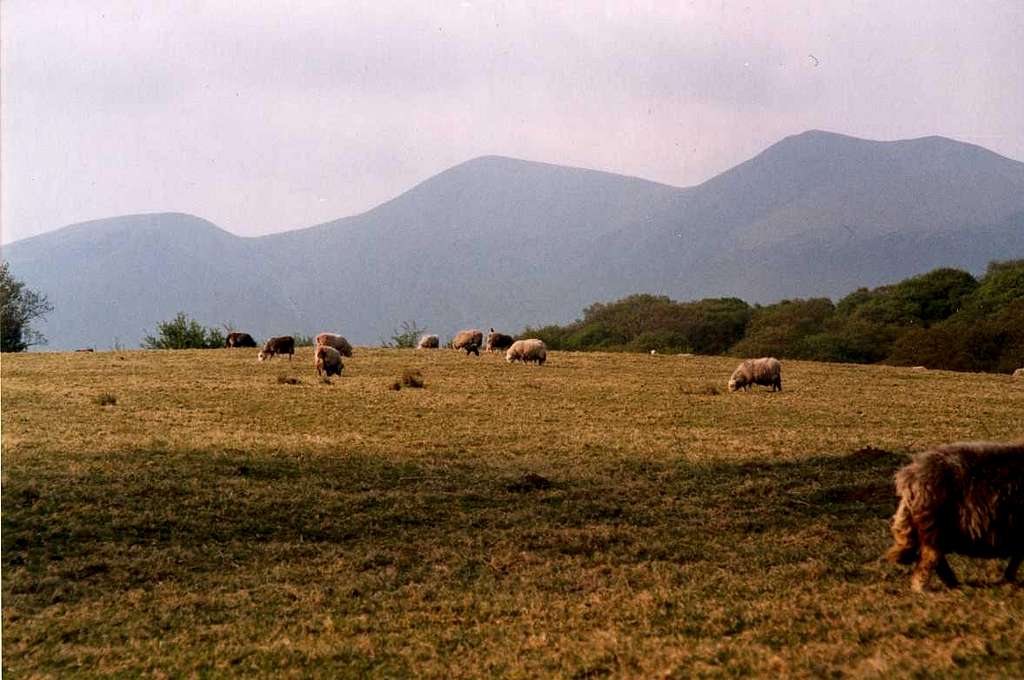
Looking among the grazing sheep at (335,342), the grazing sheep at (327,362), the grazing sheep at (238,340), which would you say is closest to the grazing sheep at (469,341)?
the grazing sheep at (335,342)

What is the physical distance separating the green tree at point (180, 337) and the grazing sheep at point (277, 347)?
1771 centimetres

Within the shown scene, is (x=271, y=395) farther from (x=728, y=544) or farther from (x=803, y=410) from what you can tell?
(x=728, y=544)

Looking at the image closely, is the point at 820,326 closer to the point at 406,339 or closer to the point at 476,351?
the point at 406,339

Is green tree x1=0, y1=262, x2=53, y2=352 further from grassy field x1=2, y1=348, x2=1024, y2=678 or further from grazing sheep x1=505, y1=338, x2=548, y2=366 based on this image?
grassy field x1=2, y1=348, x2=1024, y2=678

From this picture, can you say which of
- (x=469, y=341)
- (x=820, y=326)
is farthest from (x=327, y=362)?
(x=820, y=326)

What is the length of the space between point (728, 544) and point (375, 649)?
15.4 feet

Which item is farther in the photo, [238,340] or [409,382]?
[238,340]

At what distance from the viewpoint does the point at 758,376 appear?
27.0 meters

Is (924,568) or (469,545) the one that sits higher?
(924,568)

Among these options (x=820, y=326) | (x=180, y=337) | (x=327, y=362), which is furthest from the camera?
(x=820, y=326)

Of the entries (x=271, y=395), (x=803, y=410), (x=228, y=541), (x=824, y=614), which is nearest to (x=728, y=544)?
(x=824, y=614)

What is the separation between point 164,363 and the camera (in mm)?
32531

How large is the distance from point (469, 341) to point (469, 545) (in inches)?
1275

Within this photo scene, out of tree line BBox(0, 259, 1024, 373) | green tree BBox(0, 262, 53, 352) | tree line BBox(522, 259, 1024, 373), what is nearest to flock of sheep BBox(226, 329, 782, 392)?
tree line BBox(0, 259, 1024, 373)
